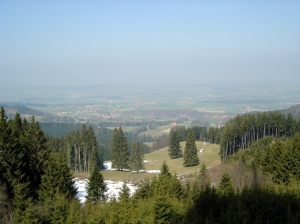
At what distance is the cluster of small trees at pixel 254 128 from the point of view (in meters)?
62.4

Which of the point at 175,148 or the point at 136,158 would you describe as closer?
the point at 136,158

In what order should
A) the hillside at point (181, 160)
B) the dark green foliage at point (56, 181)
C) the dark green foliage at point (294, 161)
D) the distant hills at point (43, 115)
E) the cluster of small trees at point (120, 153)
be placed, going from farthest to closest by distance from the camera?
the distant hills at point (43, 115) → the hillside at point (181, 160) → the cluster of small trees at point (120, 153) → the dark green foliage at point (294, 161) → the dark green foliage at point (56, 181)

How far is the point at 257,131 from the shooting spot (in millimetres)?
68688

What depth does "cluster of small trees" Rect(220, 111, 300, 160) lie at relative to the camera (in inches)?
2457

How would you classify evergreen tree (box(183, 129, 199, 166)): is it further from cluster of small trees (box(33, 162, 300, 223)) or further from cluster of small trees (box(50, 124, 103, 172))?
cluster of small trees (box(33, 162, 300, 223))

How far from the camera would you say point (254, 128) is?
223ft

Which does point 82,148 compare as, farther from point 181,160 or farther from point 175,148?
point 175,148

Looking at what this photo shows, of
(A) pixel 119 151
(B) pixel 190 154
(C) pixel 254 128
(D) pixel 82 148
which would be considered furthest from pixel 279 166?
(D) pixel 82 148

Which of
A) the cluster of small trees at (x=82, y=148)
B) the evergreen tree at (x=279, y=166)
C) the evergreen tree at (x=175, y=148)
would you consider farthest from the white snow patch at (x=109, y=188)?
the evergreen tree at (x=175, y=148)

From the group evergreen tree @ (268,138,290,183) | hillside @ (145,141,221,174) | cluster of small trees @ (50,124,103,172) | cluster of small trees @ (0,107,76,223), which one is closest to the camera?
cluster of small trees @ (0,107,76,223)

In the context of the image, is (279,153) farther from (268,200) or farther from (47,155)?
(47,155)

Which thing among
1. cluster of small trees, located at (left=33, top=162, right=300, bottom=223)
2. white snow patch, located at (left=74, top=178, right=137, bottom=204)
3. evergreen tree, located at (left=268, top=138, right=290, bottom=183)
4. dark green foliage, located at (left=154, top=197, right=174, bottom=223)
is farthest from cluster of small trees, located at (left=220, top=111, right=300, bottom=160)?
dark green foliage, located at (left=154, top=197, right=174, bottom=223)

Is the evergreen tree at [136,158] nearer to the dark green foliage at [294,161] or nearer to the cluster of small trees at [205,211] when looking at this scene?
the dark green foliage at [294,161]

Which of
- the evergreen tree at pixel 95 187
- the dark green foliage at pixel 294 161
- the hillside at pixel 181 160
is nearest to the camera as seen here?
the evergreen tree at pixel 95 187
